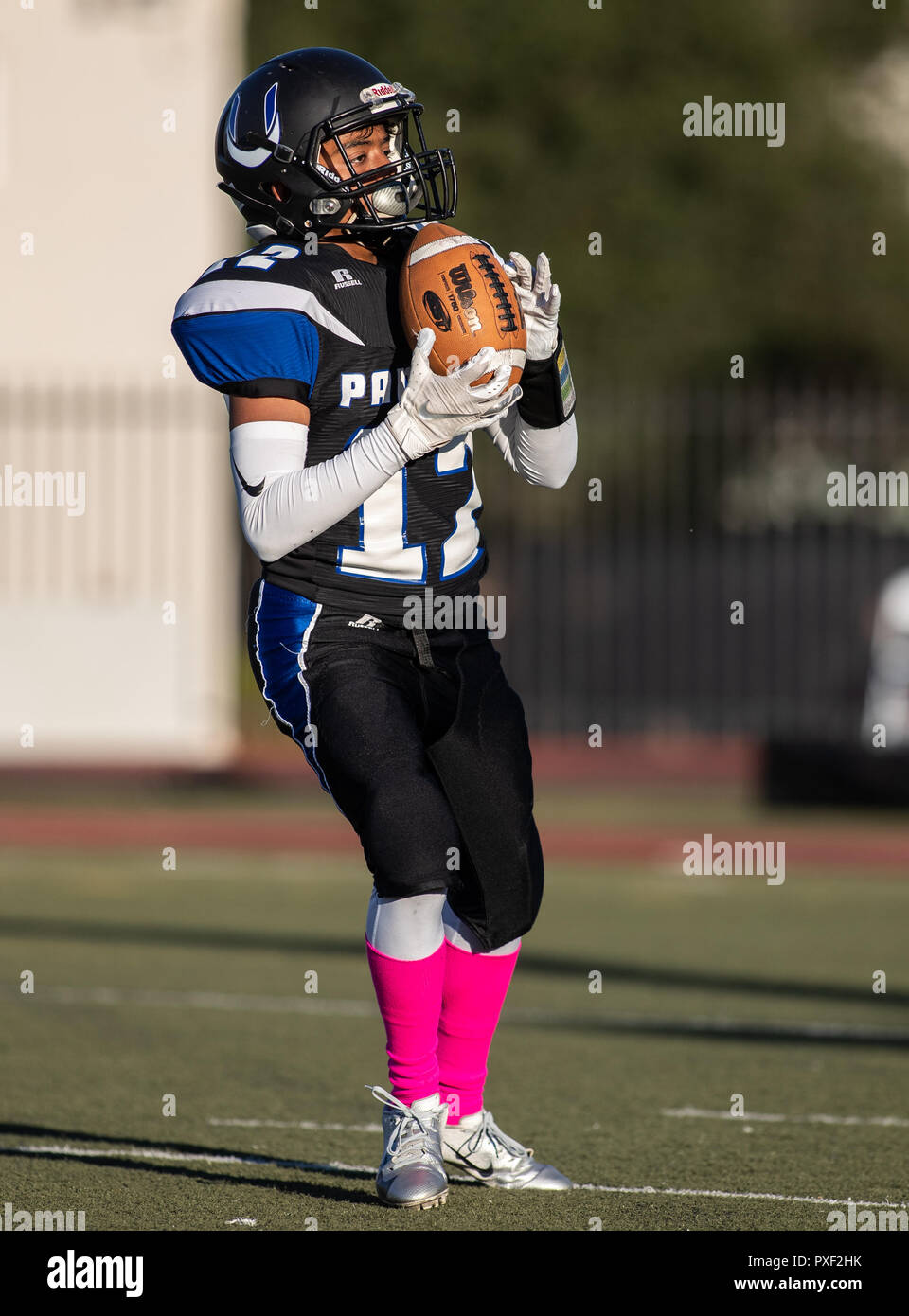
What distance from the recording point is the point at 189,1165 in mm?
4410

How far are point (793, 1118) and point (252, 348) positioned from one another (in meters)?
2.45

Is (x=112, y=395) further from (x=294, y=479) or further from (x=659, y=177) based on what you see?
(x=659, y=177)

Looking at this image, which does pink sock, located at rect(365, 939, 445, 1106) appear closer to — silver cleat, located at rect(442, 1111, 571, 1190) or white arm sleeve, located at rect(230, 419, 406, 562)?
silver cleat, located at rect(442, 1111, 571, 1190)

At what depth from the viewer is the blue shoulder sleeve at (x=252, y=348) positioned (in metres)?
3.92

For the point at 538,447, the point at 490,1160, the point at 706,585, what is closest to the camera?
the point at 490,1160

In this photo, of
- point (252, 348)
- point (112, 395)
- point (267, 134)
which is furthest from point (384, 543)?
point (112, 395)

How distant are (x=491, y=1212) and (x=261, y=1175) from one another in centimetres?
61

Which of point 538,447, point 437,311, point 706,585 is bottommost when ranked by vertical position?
point 706,585

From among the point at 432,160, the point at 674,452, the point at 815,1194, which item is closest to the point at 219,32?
the point at 674,452

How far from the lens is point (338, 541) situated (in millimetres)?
4113

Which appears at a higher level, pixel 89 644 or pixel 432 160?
pixel 432 160

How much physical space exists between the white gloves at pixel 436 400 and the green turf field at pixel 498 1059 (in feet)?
5.07
